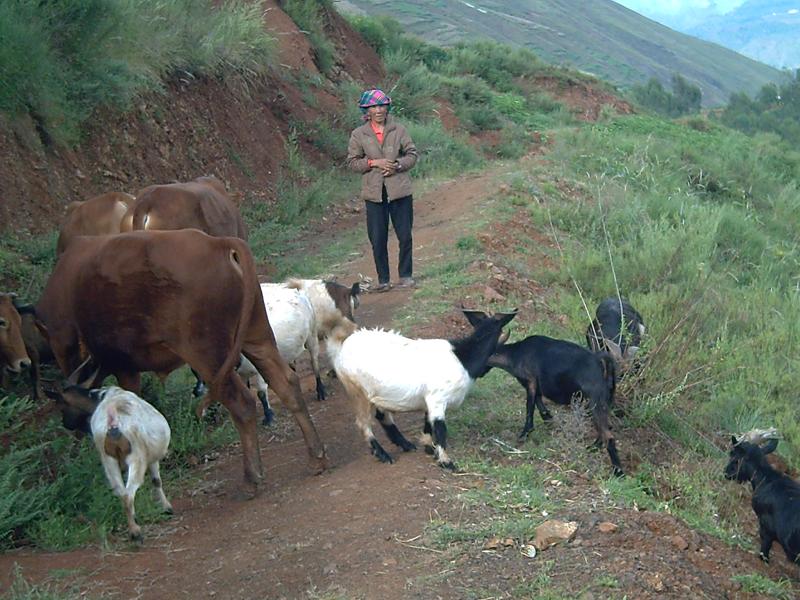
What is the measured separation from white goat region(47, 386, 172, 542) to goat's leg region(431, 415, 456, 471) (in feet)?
5.49

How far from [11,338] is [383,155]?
15.6 ft

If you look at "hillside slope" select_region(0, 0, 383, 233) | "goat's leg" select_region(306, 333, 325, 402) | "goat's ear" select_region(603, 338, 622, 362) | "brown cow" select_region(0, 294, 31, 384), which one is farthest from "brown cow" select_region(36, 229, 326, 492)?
"hillside slope" select_region(0, 0, 383, 233)

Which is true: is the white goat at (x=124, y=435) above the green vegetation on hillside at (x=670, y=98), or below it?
above

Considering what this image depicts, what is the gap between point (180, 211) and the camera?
9180 mm

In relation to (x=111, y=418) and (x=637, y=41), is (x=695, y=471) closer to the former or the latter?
(x=111, y=418)

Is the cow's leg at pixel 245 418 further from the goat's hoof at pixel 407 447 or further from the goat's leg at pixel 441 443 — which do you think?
the goat's leg at pixel 441 443

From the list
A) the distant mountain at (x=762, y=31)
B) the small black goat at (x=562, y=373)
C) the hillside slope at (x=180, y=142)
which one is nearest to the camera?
the small black goat at (x=562, y=373)

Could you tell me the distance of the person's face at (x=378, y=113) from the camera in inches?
443

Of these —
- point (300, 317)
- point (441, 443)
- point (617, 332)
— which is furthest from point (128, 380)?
point (617, 332)

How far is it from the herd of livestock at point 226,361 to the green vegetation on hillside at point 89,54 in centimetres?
521

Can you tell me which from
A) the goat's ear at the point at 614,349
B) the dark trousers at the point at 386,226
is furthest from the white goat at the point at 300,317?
the dark trousers at the point at 386,226

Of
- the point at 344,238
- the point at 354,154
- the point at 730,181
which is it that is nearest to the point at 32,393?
the point at 354,154

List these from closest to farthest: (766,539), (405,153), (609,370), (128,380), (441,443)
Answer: (441,443) < (766,539) < (128,380) < (609,370) < (405,153)

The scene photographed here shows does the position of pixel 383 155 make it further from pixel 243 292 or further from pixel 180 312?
pixel 180 312
